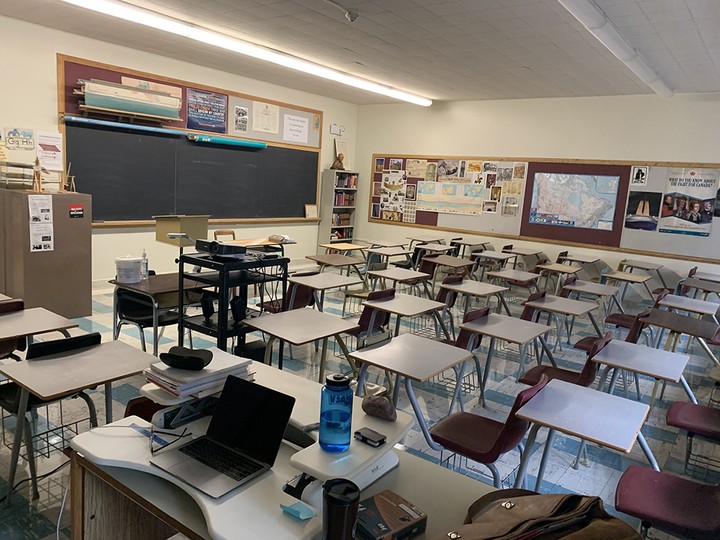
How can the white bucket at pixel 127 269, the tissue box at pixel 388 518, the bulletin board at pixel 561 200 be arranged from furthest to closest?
the bulletin board at pixel 561 200
the white bucket at pixel 127 269
the tissue box at pixel 388 518

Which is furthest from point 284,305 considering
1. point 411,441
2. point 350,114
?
point 350,114

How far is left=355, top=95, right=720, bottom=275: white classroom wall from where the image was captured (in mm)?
7254

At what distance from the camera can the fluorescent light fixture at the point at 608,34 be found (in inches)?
153

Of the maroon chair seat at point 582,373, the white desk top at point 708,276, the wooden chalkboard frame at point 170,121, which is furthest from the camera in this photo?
the white desk top at point 708,276

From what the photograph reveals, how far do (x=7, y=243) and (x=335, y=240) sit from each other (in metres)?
5.84

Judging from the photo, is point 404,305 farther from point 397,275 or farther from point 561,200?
point 561,200

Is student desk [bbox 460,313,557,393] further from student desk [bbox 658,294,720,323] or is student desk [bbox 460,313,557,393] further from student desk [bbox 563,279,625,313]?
student desk [bbox 658,294,720,323]

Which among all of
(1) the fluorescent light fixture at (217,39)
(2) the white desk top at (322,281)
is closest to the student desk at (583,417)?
(2) the white desk top at (322,281)

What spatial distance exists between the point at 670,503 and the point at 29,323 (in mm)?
3230

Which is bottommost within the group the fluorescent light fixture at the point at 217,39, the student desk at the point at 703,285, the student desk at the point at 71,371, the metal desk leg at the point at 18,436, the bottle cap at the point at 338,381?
the metal desk leg at the point at 18,436

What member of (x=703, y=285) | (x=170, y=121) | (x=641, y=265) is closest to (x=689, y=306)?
(x=703, y=285)

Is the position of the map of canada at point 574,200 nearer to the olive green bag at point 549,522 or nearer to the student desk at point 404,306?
the student desk at point 404,306

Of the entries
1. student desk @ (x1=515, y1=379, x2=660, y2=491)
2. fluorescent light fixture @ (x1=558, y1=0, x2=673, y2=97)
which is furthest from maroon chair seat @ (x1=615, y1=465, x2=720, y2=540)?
fluorescent light fixture @ (x1=558, y1=0, x2=673, y2=97)

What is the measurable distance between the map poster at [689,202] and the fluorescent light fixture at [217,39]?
4.48 m
